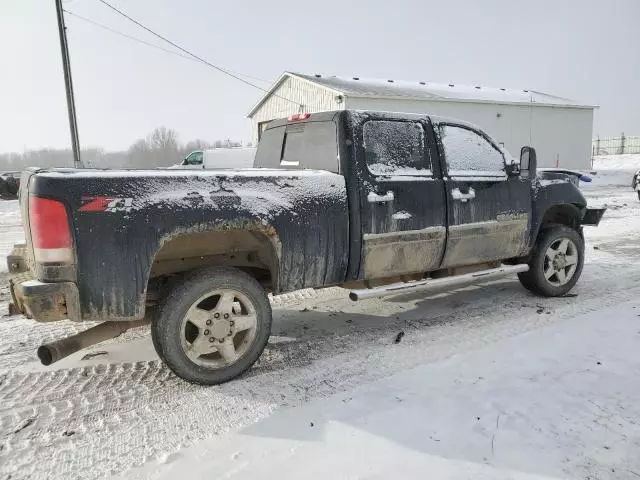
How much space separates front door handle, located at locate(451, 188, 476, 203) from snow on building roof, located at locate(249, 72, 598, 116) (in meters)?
17.9

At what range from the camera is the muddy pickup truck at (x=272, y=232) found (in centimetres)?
300

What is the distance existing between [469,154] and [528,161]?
67 centimetres

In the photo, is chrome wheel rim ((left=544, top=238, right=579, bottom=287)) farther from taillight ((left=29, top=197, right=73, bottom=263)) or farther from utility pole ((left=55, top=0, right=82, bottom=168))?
utility pole ((left=55, top=0, right=82, bottom=168))

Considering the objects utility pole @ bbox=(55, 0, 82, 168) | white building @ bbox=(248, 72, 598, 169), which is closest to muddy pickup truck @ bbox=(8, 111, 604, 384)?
utility pole @ bbox=(55, 0, 82, 168)

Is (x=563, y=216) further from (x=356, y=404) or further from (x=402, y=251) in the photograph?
(x=356, y=404)

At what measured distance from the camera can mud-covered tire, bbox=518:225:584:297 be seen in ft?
17.6

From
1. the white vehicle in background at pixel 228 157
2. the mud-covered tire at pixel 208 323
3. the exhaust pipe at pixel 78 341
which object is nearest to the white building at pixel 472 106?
the white vehicle in background at pixel 228 157

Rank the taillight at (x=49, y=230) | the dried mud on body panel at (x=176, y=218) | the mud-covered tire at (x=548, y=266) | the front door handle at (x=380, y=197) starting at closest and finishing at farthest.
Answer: the taillight at (x=49, y=230)
the dried mud on body panel at (x=176, y=218)
the front door handle at (x=380, y=197)
the mud-covered tire at (x=548, y=266)

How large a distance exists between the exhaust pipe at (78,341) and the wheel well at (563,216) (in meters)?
4.55

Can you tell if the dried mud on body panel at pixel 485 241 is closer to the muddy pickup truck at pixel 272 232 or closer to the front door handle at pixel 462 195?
the muddy pickup truck at pixel 272 232

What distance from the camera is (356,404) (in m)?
3.16

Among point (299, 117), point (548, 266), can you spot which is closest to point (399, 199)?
point (299, 117)

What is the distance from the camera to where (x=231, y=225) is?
341 cm

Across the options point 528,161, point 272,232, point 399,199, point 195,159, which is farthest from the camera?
point 195,159
